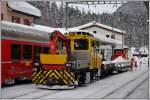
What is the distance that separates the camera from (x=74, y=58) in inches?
842

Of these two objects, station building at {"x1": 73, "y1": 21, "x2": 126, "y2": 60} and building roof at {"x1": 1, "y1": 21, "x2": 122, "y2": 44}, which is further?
station building at {"x1": 73, "y1": 21, "x2": 126, "y2": 60}

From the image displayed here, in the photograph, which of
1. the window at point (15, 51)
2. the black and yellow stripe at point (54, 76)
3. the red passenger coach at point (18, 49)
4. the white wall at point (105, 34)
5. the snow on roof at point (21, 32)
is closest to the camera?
the red passenger coach at point (18, 49)

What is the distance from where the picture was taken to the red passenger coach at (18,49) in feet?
61.4

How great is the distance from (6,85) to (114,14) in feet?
17.9

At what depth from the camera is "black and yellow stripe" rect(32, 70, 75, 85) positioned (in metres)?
18.9

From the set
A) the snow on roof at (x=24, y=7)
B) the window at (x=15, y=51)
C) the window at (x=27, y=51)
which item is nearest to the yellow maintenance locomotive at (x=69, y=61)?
the window at (x=27, y=51)

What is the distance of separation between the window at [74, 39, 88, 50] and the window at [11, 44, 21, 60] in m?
3.50

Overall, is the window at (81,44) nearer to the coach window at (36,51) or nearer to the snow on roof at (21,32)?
the snow on roof at (21,32)

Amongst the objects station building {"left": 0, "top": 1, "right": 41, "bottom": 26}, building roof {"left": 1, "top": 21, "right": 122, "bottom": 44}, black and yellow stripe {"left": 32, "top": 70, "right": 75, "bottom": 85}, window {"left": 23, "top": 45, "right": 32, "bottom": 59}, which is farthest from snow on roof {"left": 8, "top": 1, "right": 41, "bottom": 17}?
black and yellow stripe {"left": 32, "top": 70, "right": 75, "bottom": 85}

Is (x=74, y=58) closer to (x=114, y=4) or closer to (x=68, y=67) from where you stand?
(x=68, y=67)

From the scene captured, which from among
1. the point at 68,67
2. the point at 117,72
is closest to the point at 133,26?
the point at 68,67

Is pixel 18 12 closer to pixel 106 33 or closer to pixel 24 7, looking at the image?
pixel 24 7

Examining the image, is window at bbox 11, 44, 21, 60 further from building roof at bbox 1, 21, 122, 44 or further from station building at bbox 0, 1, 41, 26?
station building at bbox 0, 1, 41, 26

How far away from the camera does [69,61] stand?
63.6 feet
